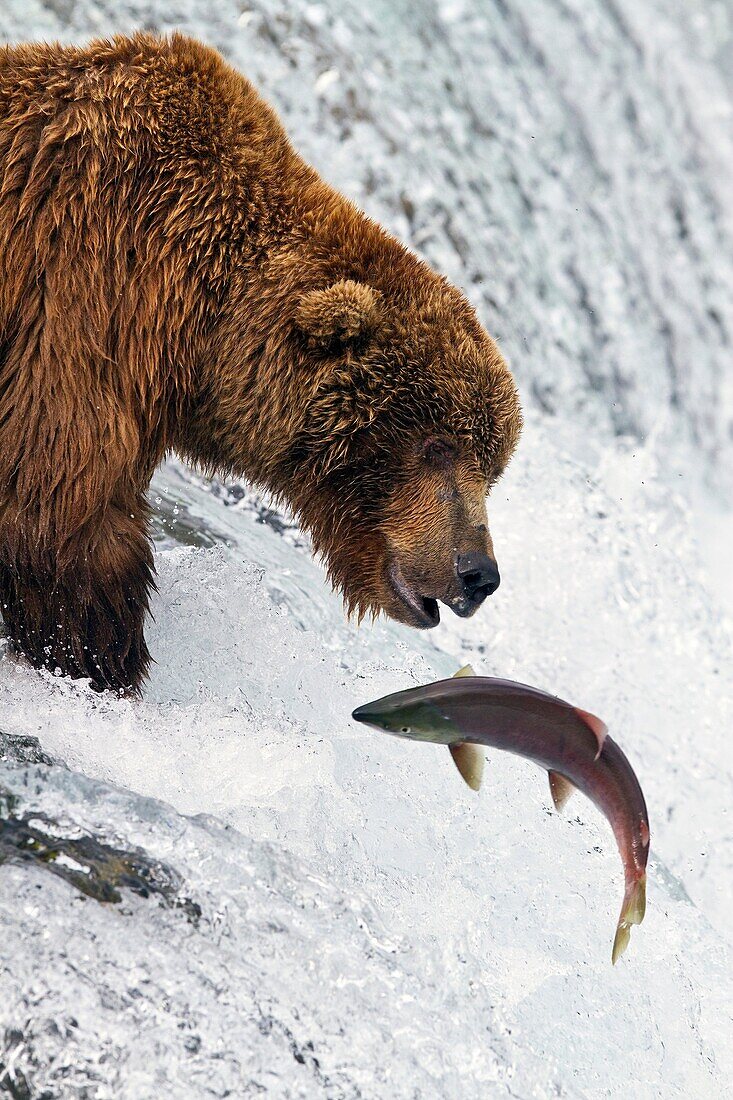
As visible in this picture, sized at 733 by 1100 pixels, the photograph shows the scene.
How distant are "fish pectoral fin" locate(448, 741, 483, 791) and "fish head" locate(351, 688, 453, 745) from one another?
0.09 metres

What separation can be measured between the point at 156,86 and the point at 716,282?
6756 millimetres

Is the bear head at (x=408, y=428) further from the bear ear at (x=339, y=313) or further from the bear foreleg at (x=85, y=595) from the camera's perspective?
the bear foreleg at (x=85, y=595)

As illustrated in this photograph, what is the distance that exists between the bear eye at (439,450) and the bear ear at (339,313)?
328 mm

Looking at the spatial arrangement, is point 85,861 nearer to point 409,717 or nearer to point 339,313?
point 409,717

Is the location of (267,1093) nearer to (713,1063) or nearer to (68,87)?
(713,1063)

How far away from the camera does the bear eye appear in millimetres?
3475

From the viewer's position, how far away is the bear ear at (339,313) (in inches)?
131

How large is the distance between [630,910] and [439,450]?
1.25 meters

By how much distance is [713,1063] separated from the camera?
3.54 meters

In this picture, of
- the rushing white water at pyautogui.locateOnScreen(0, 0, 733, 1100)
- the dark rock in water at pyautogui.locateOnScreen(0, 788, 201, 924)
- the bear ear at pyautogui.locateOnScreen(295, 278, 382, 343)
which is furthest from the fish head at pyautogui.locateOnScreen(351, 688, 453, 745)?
the bear ear at pyautogui.locateOnScreen(295, 278, 382, 343)

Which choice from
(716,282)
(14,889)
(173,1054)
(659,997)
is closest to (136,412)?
(14,889)

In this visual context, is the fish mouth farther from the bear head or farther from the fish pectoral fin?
the fish pectoral fin

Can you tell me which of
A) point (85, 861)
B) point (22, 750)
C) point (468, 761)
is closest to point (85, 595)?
point (22, 750)

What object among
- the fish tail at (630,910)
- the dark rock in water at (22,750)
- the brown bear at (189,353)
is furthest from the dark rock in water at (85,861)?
the fish tail at (630,910)
